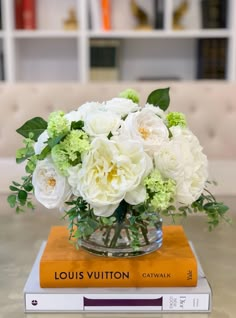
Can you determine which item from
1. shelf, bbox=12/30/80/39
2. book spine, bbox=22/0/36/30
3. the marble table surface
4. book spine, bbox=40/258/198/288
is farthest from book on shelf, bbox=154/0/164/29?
book spine, bbox=40/258/198/288

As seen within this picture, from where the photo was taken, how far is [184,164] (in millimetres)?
813

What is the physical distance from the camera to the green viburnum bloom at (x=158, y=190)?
0.78 m

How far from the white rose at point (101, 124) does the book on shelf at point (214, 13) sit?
7.76ft

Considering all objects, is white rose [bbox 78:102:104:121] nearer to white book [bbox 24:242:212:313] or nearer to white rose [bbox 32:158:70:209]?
white rose [bbox 32:158:70:209]

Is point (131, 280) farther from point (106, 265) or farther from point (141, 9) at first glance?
point (141, 9)

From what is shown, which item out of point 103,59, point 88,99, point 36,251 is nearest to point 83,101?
point 88,99

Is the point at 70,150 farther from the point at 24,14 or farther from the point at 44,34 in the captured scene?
the point at 24,14

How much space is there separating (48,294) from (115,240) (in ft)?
0.49

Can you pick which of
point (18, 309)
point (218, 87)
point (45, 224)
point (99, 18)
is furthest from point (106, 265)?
point (99, 18)

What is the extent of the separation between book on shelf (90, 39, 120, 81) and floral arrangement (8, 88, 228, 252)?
225cm

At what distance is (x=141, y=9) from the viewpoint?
120 inches

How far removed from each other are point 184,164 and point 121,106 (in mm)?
148

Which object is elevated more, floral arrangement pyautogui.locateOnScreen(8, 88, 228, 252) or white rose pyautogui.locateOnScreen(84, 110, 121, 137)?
white rose pyautogui.locateOnScreen(84, 110, 121, 137)

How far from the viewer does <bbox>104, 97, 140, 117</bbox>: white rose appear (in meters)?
0.86
